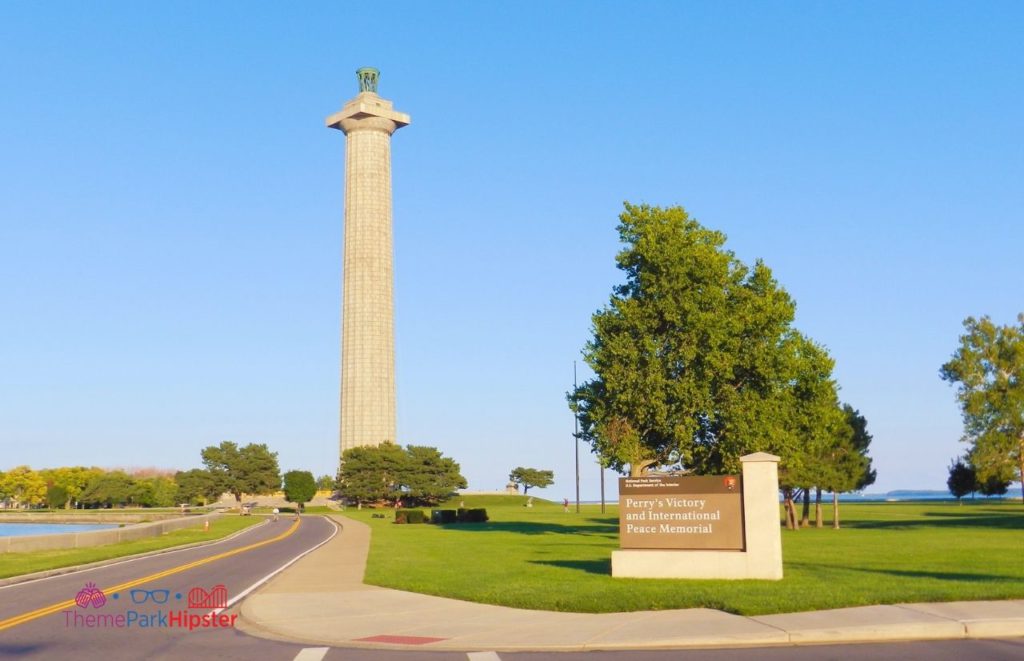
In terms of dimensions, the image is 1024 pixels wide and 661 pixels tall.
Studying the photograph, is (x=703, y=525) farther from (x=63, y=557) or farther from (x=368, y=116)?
(x=368, y=116)

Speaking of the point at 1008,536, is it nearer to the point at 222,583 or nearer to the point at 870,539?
the point at 870,539

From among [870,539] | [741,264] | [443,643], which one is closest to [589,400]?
[741,264]

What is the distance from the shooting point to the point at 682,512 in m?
22.5

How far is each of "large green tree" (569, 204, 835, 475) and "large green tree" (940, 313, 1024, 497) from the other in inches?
877

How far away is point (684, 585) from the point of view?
2020 centimetres

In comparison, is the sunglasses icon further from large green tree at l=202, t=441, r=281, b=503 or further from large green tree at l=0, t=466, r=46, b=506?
large green tree at l=0, t=466, r=46, b=506

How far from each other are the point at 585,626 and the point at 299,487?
127 meters

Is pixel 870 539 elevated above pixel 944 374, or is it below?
below

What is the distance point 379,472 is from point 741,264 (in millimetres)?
88647

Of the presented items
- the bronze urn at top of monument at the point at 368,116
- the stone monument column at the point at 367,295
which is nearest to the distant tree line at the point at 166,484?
the stone monument column at the point at 367,295

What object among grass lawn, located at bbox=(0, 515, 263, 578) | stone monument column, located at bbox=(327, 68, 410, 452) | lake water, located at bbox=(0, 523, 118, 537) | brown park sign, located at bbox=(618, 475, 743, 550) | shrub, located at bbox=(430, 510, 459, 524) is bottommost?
lake water, located at bbox=(0, 523, 118, 537)

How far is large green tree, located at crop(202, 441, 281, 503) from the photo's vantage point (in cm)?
13825

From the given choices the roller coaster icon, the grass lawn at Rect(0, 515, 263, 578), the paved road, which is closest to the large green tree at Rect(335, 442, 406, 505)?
the grass lawn at Rect(0, 515, 263, 578)

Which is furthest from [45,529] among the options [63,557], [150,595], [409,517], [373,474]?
[150,595]
